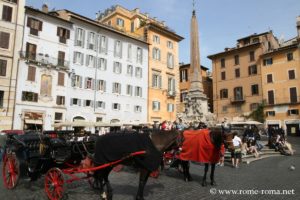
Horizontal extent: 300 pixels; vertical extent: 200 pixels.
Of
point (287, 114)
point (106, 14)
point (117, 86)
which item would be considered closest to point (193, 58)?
point (117, 86)

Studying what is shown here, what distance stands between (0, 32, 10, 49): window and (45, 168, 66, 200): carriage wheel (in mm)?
24518

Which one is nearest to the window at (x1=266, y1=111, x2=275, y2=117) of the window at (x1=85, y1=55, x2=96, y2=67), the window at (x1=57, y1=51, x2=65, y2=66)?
the window at (x1=85, y1=55, x2=96, y2=67)

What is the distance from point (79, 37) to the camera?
→ 31.9 metres

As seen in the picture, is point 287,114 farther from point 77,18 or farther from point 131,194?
point 131,194

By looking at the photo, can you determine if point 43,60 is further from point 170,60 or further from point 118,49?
point 170,60

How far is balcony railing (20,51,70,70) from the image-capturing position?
27078 mm

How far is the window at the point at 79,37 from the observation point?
1246 inches

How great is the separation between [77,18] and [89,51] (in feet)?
13.8

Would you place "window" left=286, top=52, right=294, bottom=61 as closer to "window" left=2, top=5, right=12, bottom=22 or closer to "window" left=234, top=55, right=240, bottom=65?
"window" left=234, top=55, right=240, bottom=65

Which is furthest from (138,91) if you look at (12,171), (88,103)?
(12,171)

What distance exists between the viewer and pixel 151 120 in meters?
37.7

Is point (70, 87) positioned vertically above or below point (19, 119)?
above

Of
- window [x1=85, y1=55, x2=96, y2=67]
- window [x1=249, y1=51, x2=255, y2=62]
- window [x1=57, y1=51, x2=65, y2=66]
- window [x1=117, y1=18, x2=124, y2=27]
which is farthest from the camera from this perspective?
window [x1=117, y1=18, x2=124, y2=27]

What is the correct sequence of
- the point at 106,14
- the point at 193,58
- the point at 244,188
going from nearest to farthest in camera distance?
1. the point at 244,188
2. the point at 193,58
3. the point at 106,14
